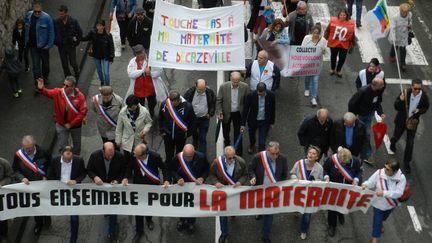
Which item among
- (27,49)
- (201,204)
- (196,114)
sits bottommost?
(201,204)

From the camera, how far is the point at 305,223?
938 cm

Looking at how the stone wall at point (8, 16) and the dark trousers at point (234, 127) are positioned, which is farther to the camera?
the stone wall at point (8, 16)

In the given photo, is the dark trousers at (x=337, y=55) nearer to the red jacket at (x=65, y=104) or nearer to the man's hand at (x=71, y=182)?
the red jacket at (x=65, y=104)

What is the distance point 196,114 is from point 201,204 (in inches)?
80.6

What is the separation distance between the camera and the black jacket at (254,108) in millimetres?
10289

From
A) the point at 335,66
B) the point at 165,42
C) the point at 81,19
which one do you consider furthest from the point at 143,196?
the point at 81,19

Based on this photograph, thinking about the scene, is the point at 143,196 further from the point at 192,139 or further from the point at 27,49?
the point at 27,49

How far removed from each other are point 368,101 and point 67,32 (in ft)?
19.3

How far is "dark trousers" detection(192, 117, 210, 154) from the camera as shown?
10.5 metres

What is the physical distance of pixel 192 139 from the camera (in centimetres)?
1113

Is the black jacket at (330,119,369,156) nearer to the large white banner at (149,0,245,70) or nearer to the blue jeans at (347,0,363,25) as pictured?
the large white banner at (149,0,245,70)

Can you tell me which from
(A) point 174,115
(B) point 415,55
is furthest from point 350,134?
(B) point 415,55

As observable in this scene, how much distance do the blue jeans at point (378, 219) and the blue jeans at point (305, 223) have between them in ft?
3.06

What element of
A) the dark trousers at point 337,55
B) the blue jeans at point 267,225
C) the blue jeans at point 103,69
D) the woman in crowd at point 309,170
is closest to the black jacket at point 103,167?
the blue jeans at point 267,225
